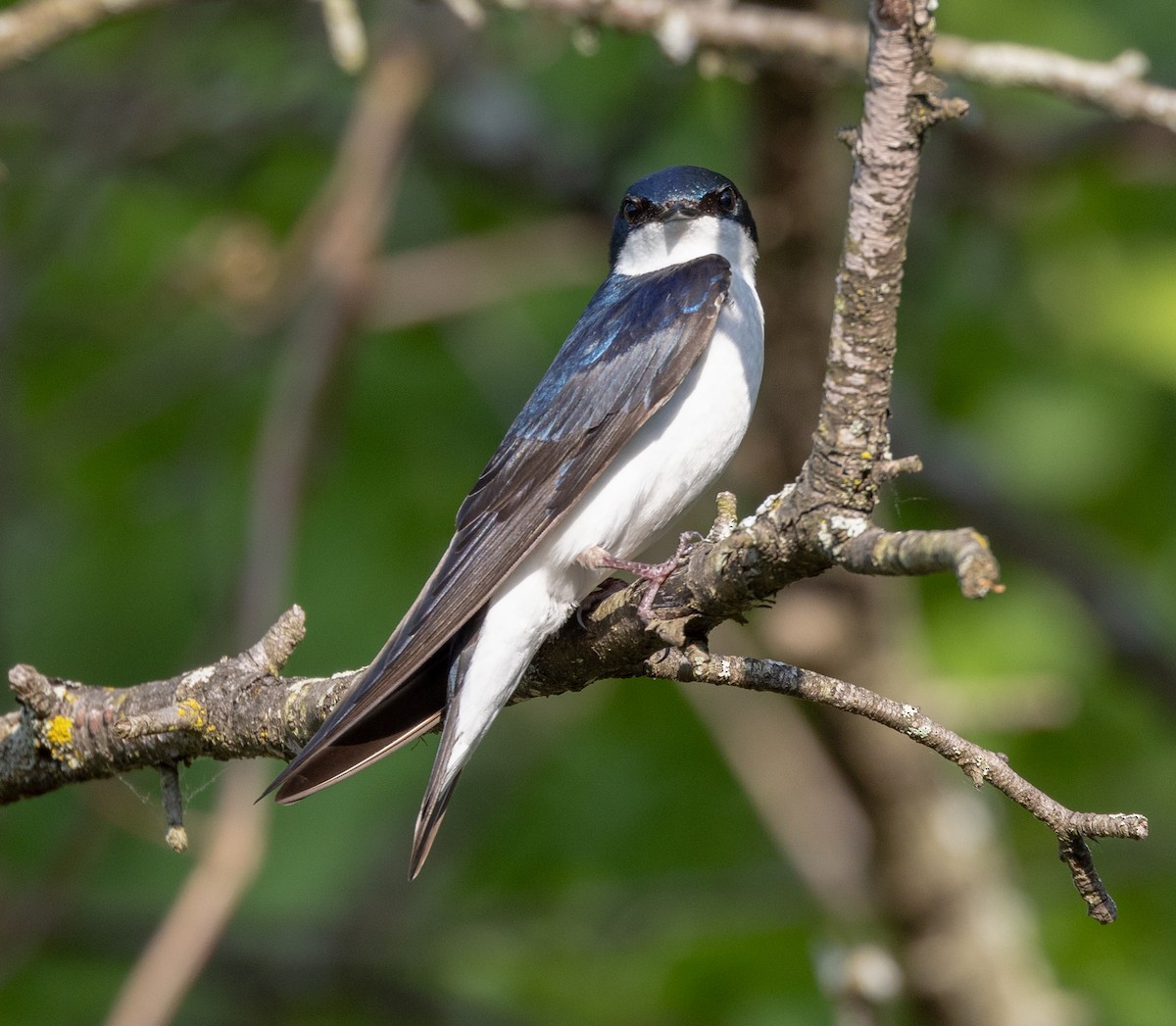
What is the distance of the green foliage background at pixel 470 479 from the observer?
4.84 m

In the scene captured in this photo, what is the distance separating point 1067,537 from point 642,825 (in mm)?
1781

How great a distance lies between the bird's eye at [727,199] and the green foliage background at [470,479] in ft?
2.46

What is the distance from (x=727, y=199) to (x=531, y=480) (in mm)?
1197

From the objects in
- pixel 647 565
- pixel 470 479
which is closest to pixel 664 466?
pixel 647 565

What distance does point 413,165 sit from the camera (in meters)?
6.19

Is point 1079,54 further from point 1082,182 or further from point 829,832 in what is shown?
point 829,832

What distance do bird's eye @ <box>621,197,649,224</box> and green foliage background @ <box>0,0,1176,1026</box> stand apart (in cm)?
81

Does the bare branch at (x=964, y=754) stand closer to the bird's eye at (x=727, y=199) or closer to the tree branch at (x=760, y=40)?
the tree branch at (x=760, y=40)

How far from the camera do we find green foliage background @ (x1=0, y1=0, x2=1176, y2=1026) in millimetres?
4836

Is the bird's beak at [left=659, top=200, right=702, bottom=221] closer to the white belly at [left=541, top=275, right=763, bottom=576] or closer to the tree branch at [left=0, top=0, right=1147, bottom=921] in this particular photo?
the white belly at [left=541, top=275, right=763, bottom=576]

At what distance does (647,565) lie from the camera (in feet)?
7.85

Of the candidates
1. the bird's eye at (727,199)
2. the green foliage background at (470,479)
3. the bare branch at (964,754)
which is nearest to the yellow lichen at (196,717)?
the bare branch at (964,754)

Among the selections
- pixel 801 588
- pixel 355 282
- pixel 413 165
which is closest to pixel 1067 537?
pixel 801 588

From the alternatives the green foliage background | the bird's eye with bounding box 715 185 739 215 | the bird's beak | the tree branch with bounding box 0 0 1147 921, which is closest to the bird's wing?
the tree branch with bounding box 0 0 1147 921
